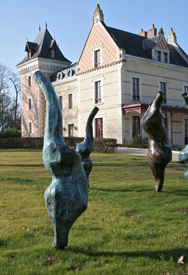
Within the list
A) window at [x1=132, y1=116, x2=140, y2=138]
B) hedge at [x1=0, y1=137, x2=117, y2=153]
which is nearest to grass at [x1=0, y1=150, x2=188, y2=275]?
hedge at [x1=0, y1=137, x2=117, y2=153]

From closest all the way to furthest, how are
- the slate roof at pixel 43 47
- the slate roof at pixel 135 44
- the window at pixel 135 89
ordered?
the window at pixel 135 89
the slate roof at pixel 135 44
the slate roof at pixel 43 47

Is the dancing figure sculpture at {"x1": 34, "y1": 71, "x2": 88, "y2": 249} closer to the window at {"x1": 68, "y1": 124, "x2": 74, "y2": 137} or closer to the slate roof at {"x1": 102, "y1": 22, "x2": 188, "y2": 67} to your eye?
the slate roof at {"x1": 102, "y1": 22, "x2": 188, "y2": 67}

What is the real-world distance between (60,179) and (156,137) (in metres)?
3.66

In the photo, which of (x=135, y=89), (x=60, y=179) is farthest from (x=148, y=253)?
(x=135, y=89)

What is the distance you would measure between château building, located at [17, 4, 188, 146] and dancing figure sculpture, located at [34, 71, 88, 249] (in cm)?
2078

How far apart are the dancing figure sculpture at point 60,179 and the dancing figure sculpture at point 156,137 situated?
10.7ft

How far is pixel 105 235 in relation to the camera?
388 cm

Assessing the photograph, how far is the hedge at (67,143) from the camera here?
18.4 m

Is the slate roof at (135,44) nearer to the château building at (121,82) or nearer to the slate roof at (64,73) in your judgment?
the château building at (121,82)

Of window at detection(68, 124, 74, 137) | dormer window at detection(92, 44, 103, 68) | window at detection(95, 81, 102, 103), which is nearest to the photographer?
dormer window at detection(92, 44, 103, 68)

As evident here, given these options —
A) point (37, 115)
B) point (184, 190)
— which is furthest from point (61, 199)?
point (37, 115)

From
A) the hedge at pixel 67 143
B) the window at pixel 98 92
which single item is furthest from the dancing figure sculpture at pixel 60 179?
the window at pixel 98 92

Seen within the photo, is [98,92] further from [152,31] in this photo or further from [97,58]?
[152,31]

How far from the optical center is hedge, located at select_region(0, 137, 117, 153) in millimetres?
18359
